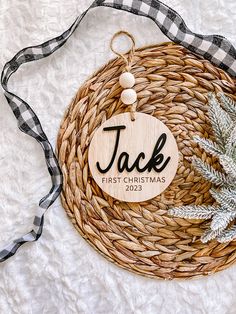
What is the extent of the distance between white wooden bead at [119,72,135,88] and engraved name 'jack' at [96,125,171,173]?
5cm

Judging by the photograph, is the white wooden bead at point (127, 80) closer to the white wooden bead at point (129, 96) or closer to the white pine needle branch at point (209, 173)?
the white wooden bead at point (129, 96)

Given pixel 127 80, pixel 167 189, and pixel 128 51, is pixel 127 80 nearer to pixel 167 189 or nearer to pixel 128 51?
pixel 128 51

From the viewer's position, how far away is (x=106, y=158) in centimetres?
65

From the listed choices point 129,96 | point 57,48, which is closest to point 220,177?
point 129,96

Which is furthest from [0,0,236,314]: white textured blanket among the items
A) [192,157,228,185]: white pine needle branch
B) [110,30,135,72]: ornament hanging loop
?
[192,157,228,185]: white pine needle branch

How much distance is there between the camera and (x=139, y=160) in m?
0.64

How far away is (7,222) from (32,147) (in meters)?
0.11

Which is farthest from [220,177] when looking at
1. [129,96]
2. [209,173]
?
[129,96]

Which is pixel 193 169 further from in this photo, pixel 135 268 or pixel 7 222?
pixel 7 222

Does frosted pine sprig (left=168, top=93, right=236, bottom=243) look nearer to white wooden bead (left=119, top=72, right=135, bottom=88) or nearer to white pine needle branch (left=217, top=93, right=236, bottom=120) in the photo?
white pine needle branch (left=217, top=93, right=236, bottom=120)

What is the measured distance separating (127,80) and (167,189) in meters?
0.15

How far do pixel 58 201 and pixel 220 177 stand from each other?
219mm

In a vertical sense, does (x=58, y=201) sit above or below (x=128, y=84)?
below

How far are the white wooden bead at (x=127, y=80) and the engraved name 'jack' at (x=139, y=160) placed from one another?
54 mm
